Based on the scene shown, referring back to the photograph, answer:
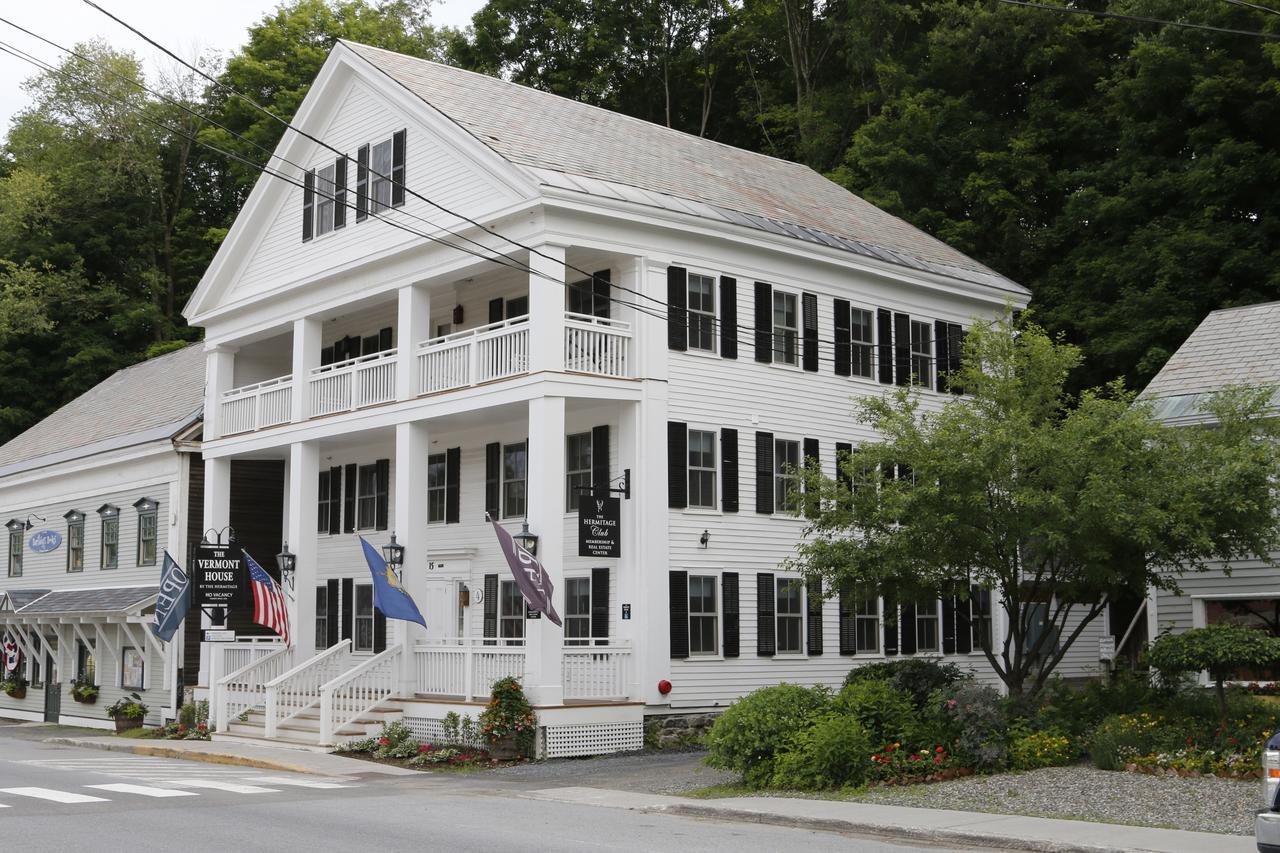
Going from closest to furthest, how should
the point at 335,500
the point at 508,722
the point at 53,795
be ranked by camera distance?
the point at 53,795 < the point at 508,722 < the point at 335,500

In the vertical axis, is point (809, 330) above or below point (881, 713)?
above

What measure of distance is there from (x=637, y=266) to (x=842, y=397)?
5831 mm

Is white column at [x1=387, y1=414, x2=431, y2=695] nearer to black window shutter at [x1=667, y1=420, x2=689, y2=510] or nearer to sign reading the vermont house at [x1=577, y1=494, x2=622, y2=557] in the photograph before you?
sign reading the vermont house at [x1=577, y1=494, x2=622, y2=557]

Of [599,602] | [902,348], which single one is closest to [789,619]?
[599,602]

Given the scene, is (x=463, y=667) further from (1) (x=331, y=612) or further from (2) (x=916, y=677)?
(1) (x=331, y=612)

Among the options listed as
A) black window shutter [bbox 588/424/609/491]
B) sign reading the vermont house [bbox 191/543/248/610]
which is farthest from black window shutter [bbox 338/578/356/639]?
black window shutter [bbox 588/424/609/491]

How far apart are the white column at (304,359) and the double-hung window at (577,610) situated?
7.33 metres

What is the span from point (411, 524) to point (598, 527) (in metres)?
4.19

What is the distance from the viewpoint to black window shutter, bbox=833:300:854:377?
28.3m

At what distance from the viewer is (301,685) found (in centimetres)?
2728

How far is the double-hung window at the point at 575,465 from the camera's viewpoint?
25.9 m

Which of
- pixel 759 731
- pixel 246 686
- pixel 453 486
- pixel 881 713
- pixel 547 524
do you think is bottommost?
pixel 246 686

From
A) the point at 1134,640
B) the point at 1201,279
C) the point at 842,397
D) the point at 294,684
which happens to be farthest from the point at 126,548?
the point at 1201,279

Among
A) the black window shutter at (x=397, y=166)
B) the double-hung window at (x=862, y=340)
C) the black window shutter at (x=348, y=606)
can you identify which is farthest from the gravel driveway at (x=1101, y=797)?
the black window shutter at (x=348, y=606)
